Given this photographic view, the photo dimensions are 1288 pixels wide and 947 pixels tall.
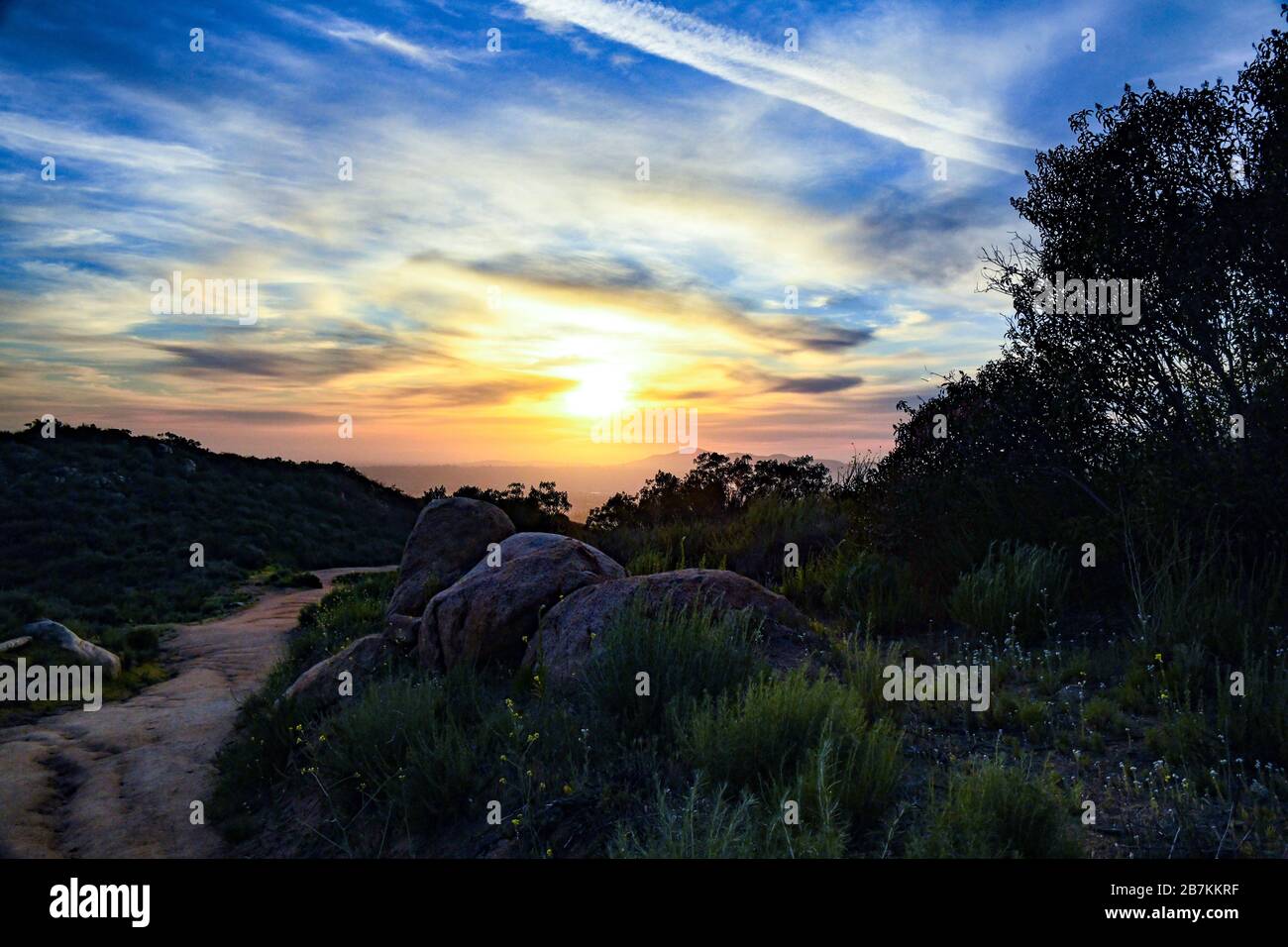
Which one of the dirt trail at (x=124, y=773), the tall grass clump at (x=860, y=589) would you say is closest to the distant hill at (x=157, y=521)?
the dirt trail at (x=124, y=773)

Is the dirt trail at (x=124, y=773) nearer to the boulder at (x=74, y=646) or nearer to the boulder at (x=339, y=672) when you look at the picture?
the boulder at (x=74, y=646)

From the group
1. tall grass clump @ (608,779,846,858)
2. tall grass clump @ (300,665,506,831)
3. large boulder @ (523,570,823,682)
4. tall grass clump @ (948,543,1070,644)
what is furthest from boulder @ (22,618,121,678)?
tall grass clump @ (948,543,1070,644)

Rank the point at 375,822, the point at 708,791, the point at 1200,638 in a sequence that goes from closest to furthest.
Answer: the point at 708,791, the point at 375,822, the point at 1200,638

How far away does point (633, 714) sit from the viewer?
576 centimetres

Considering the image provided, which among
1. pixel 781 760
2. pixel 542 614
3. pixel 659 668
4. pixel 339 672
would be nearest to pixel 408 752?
pixel 659 668

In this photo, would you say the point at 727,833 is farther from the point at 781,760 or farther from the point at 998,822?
the point at 998,822

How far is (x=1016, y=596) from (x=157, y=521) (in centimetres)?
2923

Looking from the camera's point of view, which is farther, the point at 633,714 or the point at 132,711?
the point at 132,711

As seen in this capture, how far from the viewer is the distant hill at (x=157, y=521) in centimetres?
2178

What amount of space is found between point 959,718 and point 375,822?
3997 millimetres

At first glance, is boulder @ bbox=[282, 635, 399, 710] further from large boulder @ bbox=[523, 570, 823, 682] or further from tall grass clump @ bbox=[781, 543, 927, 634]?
tall grass clump @ bbox=[781, 543, 927, 634]

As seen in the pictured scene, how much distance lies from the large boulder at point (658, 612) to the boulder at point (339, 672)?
197cm

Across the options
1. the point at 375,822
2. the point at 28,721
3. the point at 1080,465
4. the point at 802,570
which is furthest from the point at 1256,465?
the point at 28,721
